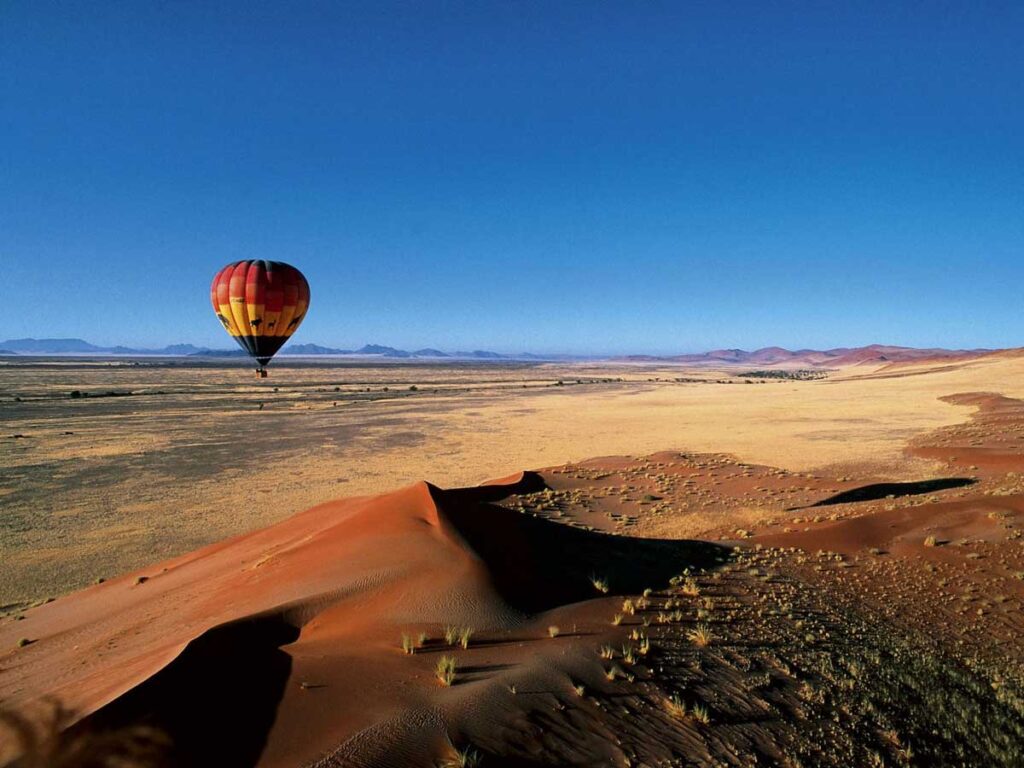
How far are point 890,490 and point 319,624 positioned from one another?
16.7m

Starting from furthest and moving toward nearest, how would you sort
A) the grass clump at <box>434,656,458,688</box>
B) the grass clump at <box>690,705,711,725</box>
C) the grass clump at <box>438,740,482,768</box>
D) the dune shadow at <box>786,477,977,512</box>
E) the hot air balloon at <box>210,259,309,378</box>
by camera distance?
the hot air balloon at <box>210,259,309,378</box> → the dune shadow at <box>786,477,977,512</box> → the grass clump at <box>434,656,458,688</box> → the grass clump at <box>690,705,711,725</box> → the grass clump at <box>438,740,482,768</box>

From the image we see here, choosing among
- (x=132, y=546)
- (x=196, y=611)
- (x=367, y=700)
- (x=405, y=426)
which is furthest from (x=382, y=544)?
(x=405, y=426)

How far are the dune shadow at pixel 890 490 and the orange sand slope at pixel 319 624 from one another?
6.91 metres

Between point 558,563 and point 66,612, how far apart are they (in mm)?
8917

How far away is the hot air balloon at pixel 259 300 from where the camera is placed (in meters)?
22.2

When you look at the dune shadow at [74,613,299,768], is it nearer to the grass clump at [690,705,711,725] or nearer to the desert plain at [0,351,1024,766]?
the desert plain at [0,351,1024,766]

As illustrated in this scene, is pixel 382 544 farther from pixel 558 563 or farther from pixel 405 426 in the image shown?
pixel 405 426

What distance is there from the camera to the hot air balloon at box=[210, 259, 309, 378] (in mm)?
22172

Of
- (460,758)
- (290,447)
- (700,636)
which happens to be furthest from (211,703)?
(290,447)

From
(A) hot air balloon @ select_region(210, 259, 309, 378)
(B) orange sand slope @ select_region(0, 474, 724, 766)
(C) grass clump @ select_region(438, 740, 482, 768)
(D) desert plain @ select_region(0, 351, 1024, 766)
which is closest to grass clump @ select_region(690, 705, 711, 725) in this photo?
(D) desert plain @ select_region(0, 351, 1024, 766)

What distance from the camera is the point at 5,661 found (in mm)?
7773

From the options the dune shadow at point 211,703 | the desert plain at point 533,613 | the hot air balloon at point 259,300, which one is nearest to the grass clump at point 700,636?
the desert plain at point 533,613

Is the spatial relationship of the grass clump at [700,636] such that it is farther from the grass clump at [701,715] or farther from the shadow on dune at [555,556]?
the shadow on dune at [555,556]

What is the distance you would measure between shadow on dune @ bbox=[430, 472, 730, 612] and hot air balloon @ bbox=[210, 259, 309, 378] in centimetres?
1510
